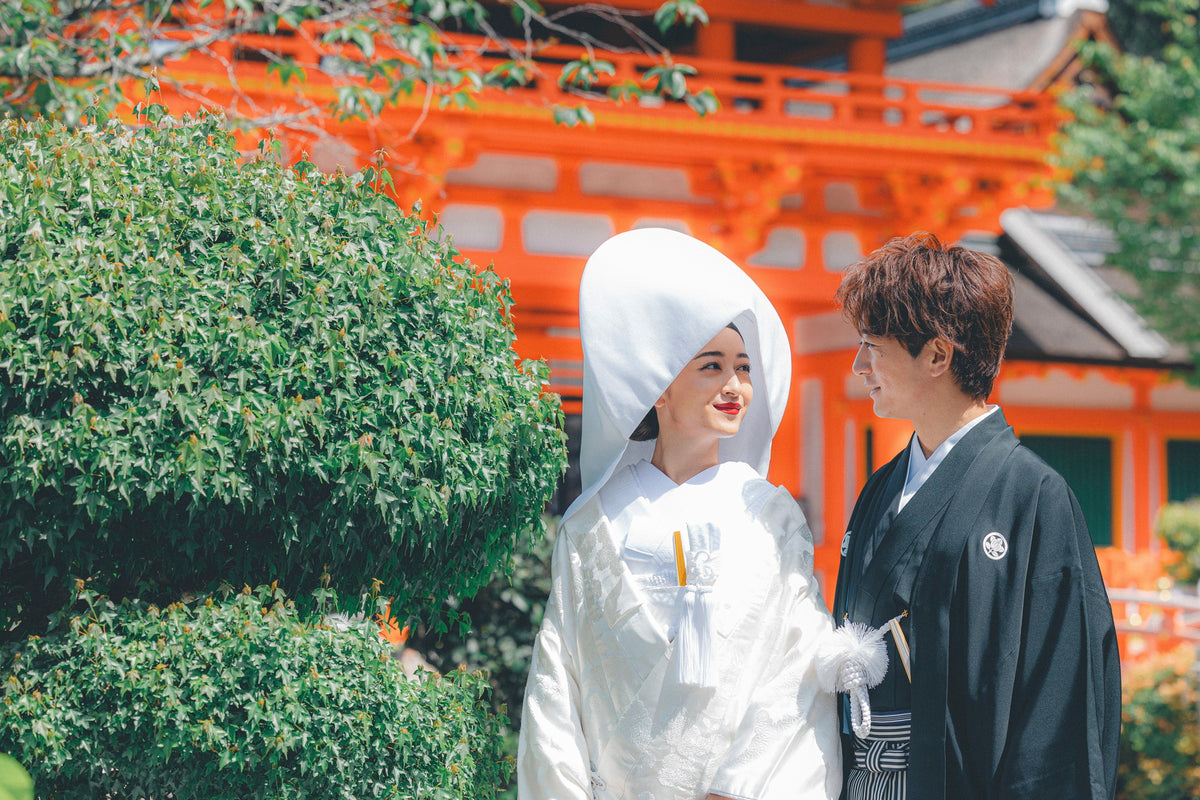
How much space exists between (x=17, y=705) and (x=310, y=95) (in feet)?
16.6

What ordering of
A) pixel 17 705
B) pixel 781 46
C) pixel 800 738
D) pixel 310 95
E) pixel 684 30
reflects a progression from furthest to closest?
pixel 781 46, pixel 684 30, pixel 310 95, pixel 800 738, pixel 17 705

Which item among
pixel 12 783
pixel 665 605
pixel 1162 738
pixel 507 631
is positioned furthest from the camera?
pixel 1162 738

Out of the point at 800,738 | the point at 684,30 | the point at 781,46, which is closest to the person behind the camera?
the point at 800,738

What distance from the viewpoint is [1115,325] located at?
981 centimetres

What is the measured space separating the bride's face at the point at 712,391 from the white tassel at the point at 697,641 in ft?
1.13

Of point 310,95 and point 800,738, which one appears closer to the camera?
point 800,738

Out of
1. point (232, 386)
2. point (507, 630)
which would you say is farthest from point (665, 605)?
point (507, 630)

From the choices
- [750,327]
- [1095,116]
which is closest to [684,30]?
[1095,116]

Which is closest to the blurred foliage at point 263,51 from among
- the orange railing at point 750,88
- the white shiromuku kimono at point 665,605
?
the orange railing at point 750,88

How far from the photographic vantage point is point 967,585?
2.04 metres

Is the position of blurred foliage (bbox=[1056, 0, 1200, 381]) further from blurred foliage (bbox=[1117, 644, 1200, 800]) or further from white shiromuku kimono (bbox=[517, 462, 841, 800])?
white shiromuku kimono (bbox=[517, 462, 841, 800])

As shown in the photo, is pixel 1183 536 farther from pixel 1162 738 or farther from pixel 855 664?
pixel 855 664

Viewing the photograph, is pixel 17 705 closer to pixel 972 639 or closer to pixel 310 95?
pixel 972 639

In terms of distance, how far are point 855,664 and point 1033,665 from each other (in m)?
0.31
